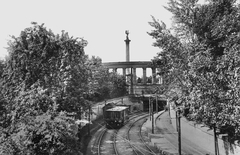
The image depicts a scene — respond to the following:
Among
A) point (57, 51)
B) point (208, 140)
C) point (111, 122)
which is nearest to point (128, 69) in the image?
point (111, 122)

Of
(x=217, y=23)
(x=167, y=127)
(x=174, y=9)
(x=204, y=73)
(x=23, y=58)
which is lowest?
(x=167, y=127)

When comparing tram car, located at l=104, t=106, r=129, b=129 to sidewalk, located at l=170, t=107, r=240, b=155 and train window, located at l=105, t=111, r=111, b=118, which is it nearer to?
train window, located at l=105, t=111, r=111, b=118

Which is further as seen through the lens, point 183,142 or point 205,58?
point 183,142

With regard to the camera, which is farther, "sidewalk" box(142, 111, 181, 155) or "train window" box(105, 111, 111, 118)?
"train window" box(105, 111, 111, 118)

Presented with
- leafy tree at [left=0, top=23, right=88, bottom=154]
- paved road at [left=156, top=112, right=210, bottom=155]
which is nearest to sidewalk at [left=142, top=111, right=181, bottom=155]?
paved road at [left=156, top=112, right=210, bottom=155]

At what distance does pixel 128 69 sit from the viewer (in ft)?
244

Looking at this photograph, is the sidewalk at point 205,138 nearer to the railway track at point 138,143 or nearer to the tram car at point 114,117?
the railway track at point 138,143

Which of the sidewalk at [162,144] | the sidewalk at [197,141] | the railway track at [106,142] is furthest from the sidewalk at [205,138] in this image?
the railway track at [106,142]

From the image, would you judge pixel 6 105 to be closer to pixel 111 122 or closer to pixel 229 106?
pixel 229 106

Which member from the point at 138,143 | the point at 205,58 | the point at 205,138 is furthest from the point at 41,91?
the point at 138,143

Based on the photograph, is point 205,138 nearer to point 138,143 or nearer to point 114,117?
point 138,143

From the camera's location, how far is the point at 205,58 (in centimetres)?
1201

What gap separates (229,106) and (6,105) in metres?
11.7

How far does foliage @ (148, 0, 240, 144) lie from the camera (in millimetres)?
10547
